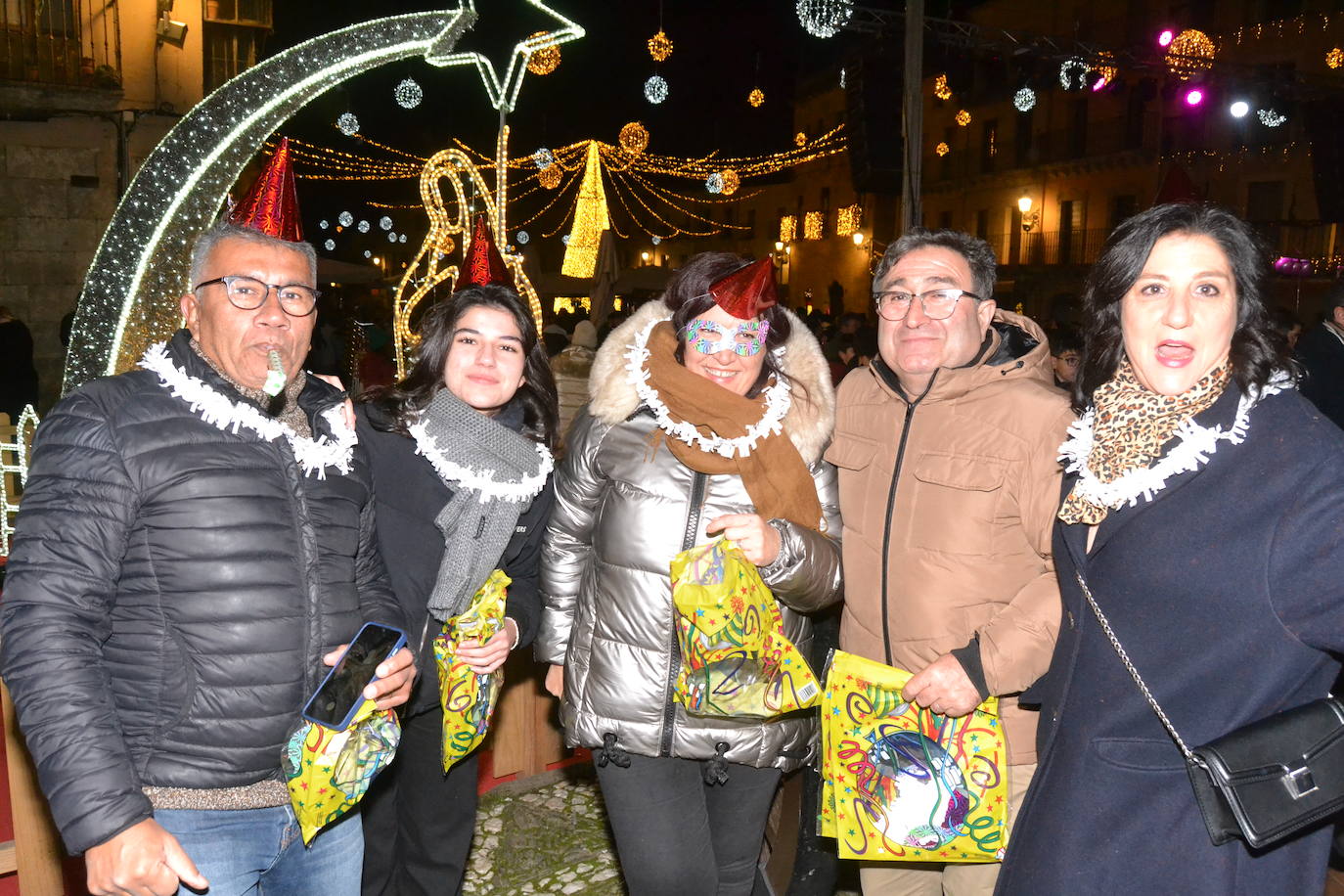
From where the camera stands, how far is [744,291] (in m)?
2.83

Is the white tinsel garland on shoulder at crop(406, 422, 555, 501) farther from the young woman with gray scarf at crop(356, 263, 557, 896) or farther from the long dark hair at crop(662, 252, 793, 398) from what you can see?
the long dark hair at crop(662, 252, 793, 398)

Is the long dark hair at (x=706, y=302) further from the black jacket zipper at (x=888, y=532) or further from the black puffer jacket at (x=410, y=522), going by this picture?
the black puffer jacket at (x=410, y=522)

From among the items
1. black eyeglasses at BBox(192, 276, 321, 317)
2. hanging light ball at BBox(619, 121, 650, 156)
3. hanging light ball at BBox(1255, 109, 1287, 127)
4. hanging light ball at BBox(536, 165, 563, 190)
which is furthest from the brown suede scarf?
hanging light ball at BBox(536, 165, 563, 190)

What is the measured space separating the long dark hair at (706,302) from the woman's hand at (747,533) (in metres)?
0.53

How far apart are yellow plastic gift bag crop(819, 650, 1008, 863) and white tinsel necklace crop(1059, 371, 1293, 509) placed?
0.71 metres

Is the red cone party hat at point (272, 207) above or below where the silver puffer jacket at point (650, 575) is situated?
above

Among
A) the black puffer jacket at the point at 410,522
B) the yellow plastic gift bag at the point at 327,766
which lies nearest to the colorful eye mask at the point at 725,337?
the black puffer jacket at the point at 410,522

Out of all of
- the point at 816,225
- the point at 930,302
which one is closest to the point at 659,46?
the point at 930,302

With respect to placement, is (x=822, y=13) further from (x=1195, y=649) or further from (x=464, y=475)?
(x=1195, y=649)

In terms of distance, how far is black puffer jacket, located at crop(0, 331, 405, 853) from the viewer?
1806mm

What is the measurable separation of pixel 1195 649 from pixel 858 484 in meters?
1.11

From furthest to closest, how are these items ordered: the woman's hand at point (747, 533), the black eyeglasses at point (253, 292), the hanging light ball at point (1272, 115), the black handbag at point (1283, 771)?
1. the hanging light ball at point (1272, 115)
2. the woman's hand at point (747, 533)
3. the black eyeglasses at point (253, 292)
4. the black handbag at point (1283, 771)

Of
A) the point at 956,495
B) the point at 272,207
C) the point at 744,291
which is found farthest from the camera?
the point at 744,291

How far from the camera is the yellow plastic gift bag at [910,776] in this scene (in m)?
2.48
